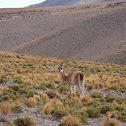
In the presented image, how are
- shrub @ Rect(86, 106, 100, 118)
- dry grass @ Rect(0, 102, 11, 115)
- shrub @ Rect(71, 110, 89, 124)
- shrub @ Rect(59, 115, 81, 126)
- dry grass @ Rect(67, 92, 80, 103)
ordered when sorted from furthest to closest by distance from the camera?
dry grass @ Rect(67, 92, 80, 103), shrub @ Rect(86, 106, 100, 118), dry grass @ Rect(0, 102, 11, 115), shrub @ Rect(71, 110, 89, 124), shrub @ Rect(59, 115, 81, 126)

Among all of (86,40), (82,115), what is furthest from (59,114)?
(86,40)

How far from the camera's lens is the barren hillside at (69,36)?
46.3 metres

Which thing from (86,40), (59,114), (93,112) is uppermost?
(59,114)

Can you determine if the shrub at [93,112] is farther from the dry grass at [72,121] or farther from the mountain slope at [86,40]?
the mountain slope at [86,40]

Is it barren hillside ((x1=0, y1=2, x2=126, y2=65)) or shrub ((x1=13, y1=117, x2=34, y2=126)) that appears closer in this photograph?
shrub ((x1=13, y1=117, x2=34, y2=126))

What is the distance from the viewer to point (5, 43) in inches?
2389

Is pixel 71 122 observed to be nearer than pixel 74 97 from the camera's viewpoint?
Yes

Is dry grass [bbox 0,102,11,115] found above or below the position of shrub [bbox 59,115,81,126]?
above

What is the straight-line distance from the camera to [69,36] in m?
57.4

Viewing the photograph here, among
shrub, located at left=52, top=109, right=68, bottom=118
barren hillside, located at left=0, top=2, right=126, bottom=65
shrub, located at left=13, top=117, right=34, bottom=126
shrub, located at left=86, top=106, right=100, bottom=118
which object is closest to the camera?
shrub, located at left=13, top=117, right=34, bottom=126

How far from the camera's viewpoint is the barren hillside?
46312 millimetres

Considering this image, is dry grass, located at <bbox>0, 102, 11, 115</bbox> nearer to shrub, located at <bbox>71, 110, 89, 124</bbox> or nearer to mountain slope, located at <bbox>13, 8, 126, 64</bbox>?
shrub, located at <bbox>71, 110, 89, 124</bbox>

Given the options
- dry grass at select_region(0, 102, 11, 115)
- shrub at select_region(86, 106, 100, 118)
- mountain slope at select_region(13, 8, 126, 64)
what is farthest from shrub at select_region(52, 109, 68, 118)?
mountain slope at select_region(13, 8, 126, 64)

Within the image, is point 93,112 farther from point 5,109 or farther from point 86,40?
point 86,40
